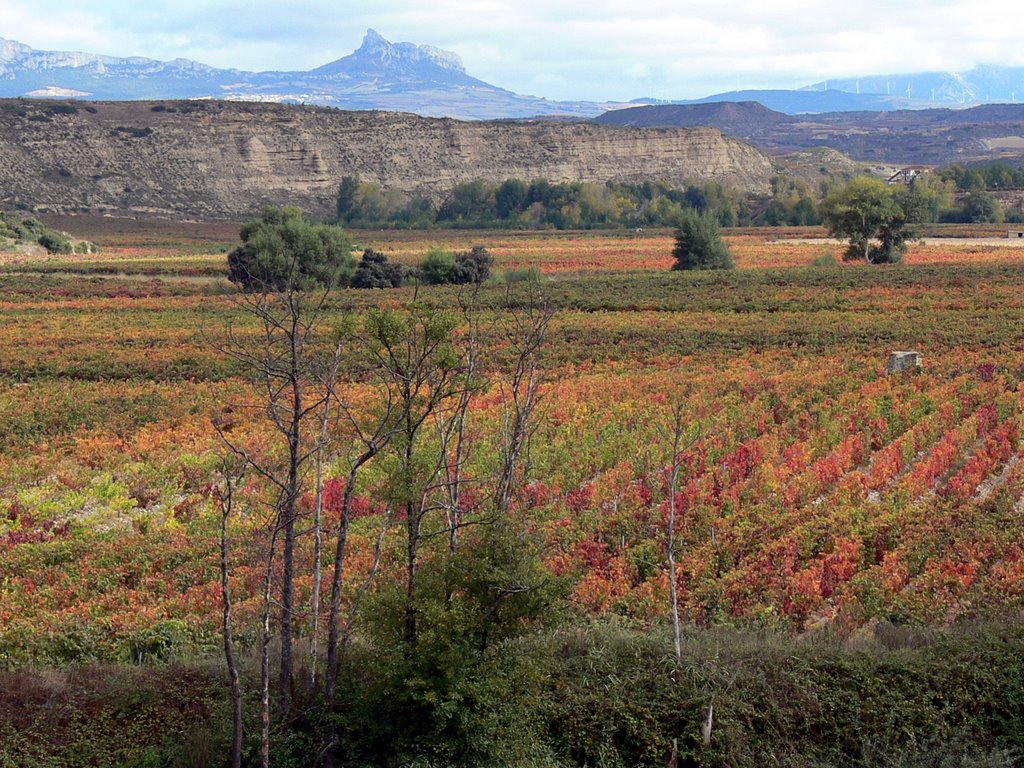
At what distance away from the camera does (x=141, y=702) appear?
9539mm

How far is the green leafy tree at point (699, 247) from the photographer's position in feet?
195

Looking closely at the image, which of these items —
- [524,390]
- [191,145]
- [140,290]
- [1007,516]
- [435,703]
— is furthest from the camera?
[191,145]

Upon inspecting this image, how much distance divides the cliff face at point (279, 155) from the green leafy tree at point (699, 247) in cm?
6016

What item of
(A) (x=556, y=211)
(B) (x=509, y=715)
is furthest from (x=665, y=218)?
(B) (x=509, y=715)

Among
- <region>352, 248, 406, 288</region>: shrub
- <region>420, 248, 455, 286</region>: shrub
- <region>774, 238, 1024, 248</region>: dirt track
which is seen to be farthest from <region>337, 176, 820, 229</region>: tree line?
<region>352, 248, 406, 288</region>: shrub

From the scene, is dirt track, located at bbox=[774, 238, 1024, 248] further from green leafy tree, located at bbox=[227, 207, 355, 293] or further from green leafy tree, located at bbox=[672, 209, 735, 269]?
green leafy tree, located at bbox=[227, 207, 355, 293]

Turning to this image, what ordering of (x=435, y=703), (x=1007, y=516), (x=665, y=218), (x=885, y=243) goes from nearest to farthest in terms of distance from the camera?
1. (x=435, y=703)
2. (x=1007, y=516)
3. (x=885, y=243)
4. (x=665, y=218)

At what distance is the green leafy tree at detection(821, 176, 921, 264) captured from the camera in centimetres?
6184

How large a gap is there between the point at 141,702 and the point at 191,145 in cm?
11123

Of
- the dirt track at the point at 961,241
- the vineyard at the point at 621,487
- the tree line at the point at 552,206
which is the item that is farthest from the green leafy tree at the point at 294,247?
the tree line at the point at 552,206

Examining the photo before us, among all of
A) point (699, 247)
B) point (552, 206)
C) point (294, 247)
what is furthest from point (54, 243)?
point (552, 206)

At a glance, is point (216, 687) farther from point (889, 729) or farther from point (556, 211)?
point (556, 211)

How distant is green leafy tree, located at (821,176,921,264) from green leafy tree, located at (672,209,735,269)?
27.2ft

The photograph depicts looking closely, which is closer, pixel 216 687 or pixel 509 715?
pixel 509 715
